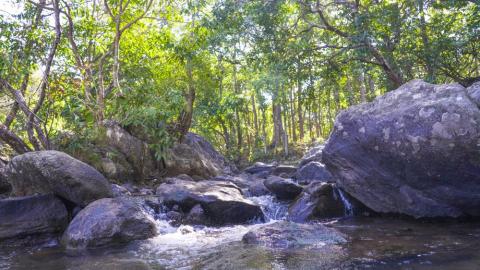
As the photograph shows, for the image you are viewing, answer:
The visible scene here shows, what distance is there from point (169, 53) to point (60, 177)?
18.7ft

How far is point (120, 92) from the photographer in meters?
9.75

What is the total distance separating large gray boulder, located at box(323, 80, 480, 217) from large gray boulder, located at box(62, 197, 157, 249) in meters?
3.58

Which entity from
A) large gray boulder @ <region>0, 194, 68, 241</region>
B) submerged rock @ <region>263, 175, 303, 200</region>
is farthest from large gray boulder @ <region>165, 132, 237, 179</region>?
large gray boulder @ <region>0, 194, 68, 241</region>

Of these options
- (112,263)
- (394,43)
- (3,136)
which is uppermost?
(394,43)

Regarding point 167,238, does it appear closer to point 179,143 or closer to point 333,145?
point 333,145

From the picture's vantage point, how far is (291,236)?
5922 mm

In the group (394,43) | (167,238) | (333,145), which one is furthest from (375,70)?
(167,238)

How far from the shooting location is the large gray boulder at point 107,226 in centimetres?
660

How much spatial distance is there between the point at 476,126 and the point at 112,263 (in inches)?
209

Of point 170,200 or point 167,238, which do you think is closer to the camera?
point 167,238

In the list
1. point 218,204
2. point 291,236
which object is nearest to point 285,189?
point 218,204

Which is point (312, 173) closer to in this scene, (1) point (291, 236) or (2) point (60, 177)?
(1) point (291, 236)

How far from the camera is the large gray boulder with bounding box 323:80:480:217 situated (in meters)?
6.20

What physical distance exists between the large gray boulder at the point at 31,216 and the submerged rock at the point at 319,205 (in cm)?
435
